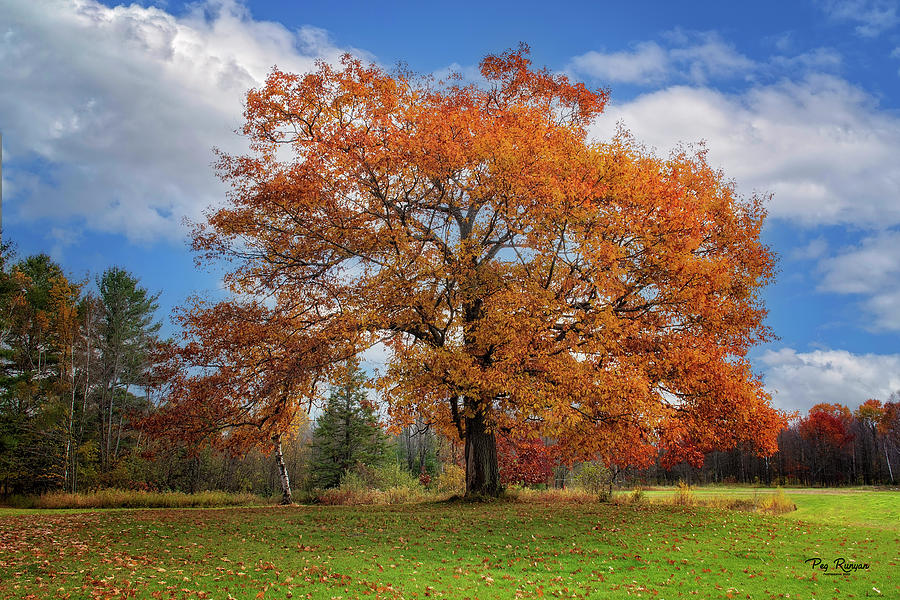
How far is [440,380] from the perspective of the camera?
17.5 metres

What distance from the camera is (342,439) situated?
41000mm


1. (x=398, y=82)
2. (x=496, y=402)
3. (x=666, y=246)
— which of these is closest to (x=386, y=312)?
(x=496, y=402)

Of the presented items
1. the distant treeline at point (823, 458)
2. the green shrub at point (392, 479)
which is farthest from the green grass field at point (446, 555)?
the distant treeline at point (823, 458)

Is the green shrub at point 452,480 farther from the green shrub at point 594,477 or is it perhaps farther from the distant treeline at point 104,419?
the green shrub at point 594,477

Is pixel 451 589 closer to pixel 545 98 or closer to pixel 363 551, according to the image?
pixel 363 551

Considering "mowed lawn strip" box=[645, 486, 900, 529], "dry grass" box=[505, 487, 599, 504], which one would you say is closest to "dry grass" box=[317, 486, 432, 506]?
"dry grass" box=[505, 487, 599, 504]

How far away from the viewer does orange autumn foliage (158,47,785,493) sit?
55.0 feet

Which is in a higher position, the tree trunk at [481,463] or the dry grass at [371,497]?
the tree trunk at [481,463]

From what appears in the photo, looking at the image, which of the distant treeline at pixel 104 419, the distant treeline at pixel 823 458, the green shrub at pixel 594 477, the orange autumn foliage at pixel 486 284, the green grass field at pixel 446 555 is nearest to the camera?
the green grass field at pixel 446 555

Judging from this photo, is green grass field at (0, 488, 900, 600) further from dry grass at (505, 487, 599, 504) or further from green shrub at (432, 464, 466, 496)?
green shrub at (432, 464, 466, 496)

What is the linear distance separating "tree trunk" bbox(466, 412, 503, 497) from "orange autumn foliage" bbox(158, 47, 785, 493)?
121 cm

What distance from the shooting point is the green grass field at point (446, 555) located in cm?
902

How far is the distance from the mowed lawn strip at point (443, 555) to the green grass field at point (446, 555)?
4 centimetres

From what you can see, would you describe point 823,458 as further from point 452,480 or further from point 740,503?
point 452,480
